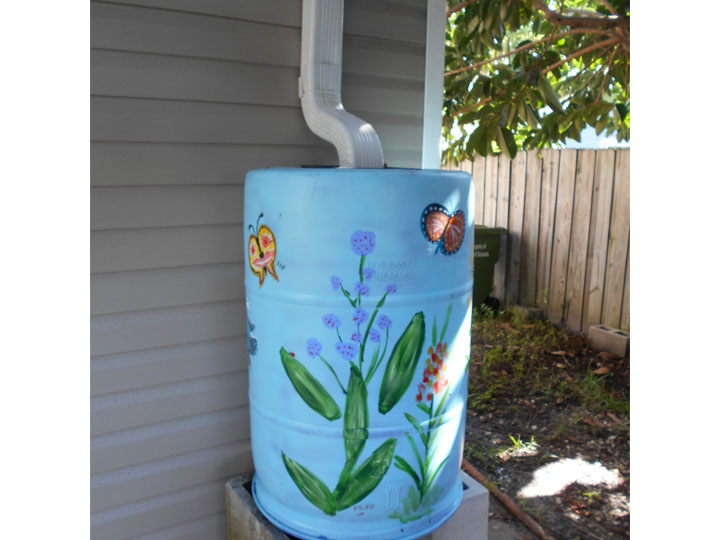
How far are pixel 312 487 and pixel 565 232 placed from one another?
4.62 meters

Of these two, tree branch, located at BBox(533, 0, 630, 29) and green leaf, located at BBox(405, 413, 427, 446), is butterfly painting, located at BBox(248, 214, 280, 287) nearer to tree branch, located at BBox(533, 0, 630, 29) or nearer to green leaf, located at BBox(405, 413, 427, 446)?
green leaf, located at BBox(405, 413, 427, 446)

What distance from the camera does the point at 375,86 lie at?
220cm

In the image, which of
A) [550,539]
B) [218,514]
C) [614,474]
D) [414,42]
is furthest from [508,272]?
[218,514]

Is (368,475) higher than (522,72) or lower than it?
lower

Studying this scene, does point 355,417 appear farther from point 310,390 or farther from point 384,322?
point 384,322

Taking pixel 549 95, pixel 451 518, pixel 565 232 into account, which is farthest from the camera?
pixel 565 232

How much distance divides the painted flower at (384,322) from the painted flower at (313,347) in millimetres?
172

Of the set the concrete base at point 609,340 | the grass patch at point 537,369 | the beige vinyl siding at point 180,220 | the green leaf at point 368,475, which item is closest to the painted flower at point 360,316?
the green leaf at point 368,475

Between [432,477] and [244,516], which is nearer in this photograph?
[432,477]

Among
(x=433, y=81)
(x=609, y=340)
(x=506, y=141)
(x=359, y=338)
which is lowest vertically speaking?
(x=609, y=340)

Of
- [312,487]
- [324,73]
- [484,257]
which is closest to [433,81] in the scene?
[324,73]

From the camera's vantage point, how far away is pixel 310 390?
1602 mm

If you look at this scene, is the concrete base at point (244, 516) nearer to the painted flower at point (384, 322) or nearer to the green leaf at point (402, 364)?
the green leaf at point (402, 364)
